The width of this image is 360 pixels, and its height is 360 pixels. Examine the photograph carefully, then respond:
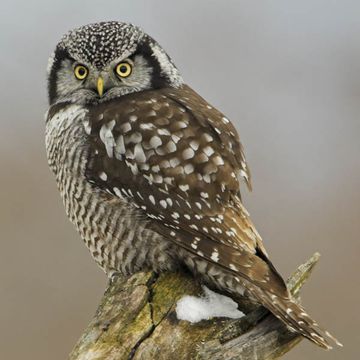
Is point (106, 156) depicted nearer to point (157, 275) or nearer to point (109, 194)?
point (109, 194)

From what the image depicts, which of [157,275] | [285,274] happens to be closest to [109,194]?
[157,275]

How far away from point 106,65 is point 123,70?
11 cm

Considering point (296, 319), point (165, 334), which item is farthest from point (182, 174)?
point (296, 319)

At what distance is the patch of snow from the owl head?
1.18 metres

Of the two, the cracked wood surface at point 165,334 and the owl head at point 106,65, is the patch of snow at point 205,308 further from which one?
the owl head at point 106,65

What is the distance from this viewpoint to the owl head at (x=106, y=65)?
4438 mm

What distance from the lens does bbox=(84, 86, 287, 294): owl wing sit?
387cm

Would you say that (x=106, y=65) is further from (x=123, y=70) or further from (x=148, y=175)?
(x=148, y=175)

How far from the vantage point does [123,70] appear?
4.51 meters

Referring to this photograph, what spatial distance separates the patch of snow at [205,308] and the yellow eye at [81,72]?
4.37ft

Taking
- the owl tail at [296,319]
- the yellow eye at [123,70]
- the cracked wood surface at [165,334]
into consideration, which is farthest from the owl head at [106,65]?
the owl tail at [296,319]

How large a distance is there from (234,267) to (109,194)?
0.74 metres

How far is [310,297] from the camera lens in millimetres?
6684

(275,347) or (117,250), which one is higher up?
(117,250)
